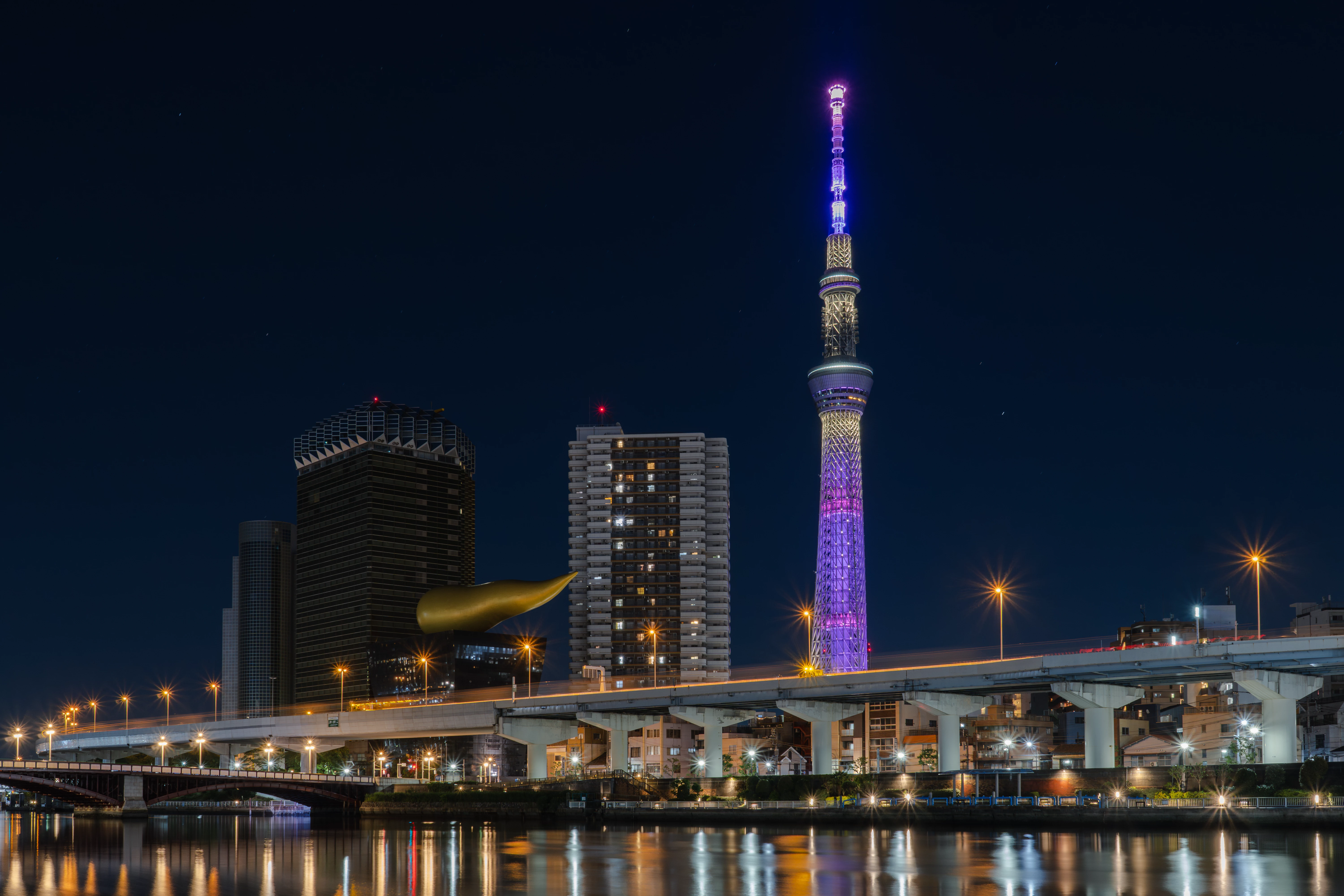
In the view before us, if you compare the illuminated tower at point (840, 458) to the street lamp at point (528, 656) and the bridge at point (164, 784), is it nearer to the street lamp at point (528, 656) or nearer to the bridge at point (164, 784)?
the street lamp at point (528, 656)

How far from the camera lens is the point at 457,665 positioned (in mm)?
159250

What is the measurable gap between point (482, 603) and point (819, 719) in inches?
2741

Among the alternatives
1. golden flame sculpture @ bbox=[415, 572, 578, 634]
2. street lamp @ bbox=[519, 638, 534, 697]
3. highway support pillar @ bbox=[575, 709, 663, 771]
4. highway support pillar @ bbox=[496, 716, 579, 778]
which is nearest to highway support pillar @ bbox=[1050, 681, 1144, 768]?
highway support pillar @ bbox=[575, 709, 663, 771]

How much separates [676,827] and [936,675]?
1861 cm

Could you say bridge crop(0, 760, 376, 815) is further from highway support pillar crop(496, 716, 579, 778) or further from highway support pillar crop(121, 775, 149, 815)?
highway support pillar crop(496, 716, 579, 778)

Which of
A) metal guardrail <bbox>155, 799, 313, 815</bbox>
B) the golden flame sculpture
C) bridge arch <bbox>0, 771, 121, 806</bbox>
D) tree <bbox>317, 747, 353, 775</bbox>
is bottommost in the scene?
metal guardrail <bbox>155, 799, 313, 815</bbox>

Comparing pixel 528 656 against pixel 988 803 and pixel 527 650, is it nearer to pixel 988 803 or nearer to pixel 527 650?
pixel 527 650

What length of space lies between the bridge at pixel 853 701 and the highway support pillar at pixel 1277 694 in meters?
0.07

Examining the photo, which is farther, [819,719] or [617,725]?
[617,725]

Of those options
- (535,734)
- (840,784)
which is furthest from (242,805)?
(840,784)

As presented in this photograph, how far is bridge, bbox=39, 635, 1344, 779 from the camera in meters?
73.6

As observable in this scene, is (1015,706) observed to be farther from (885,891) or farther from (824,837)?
(885,891)

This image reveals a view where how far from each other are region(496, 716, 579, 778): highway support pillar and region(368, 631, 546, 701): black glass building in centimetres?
3975

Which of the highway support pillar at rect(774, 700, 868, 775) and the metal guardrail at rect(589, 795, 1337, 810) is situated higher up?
the highway support pillar at rect(774, 700, 868, 775)
